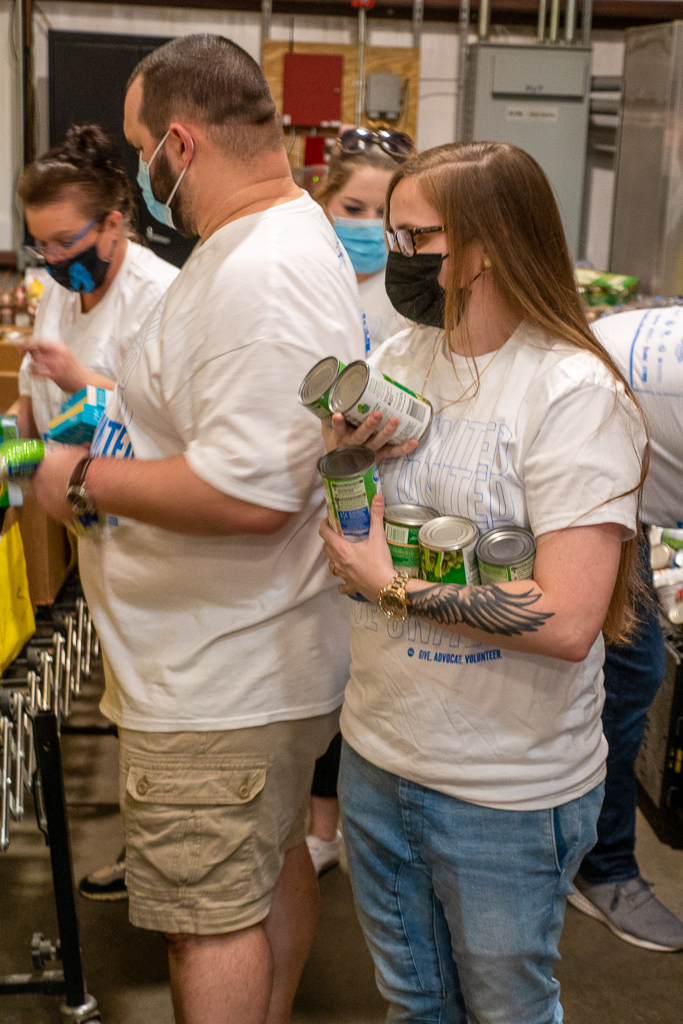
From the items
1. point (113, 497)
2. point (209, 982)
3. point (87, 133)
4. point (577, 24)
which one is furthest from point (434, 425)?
point (577, 24)

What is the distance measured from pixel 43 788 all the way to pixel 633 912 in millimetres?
1377

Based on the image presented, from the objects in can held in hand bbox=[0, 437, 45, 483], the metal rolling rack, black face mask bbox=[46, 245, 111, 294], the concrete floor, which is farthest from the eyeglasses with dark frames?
the concrete floor

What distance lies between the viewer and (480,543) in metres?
1.08

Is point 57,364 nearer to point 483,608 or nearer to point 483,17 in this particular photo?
point 483,608

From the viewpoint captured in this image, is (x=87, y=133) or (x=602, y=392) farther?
(x=87, y=133)

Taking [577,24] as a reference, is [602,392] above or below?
below

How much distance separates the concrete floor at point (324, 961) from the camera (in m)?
1.93

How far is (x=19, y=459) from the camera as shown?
1358 mm

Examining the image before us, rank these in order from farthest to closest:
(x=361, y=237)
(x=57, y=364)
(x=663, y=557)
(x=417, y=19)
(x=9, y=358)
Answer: (x=417, y=19) < (x=9, y=358) < (x=663, y=557) < (x=361, y=237) < (x=57, y=364)

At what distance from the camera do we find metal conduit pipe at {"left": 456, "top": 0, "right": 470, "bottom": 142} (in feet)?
17.0

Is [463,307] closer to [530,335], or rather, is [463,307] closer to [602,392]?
[530,335]

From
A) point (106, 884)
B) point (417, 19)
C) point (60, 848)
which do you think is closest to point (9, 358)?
point (106, 884)

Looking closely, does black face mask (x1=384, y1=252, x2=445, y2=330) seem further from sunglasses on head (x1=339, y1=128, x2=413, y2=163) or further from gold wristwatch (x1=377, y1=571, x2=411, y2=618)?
sunglasses on head (x1=339, y1=128, x2=413, y2=163)

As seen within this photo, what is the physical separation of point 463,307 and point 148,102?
0.60 metres
